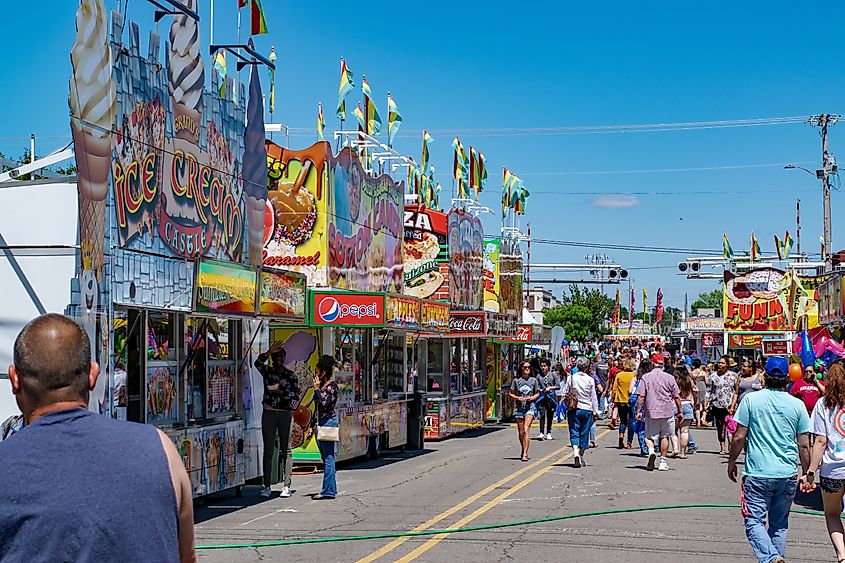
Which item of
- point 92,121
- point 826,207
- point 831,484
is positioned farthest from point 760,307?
point 92,121

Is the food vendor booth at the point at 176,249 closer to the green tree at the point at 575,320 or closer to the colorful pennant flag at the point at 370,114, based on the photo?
the colorful pennant flag at the point at 370,114

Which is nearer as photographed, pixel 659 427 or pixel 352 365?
pixel 659 427

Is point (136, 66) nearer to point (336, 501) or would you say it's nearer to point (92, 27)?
point (92, 27)

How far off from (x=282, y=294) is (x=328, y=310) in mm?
2744

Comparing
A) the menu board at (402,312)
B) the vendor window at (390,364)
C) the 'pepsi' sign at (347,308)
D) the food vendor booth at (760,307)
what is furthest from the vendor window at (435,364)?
the food vendor booth at (760,307)

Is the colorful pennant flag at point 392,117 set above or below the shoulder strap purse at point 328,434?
above

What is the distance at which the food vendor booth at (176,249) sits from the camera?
11109 mm

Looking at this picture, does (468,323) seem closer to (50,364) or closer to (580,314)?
(50,364)

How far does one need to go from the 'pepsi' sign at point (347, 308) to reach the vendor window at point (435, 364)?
9.46 metres

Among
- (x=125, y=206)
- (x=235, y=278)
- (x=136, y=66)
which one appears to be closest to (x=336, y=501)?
(x=235, y=278)

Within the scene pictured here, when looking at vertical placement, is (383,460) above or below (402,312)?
below

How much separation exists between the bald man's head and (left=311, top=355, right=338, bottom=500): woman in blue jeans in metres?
10.8

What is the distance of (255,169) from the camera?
15555mm

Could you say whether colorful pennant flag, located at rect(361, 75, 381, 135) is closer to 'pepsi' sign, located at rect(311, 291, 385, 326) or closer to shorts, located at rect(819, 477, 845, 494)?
'pepsi' sign, located at rect(311, 291, 385, 326)
